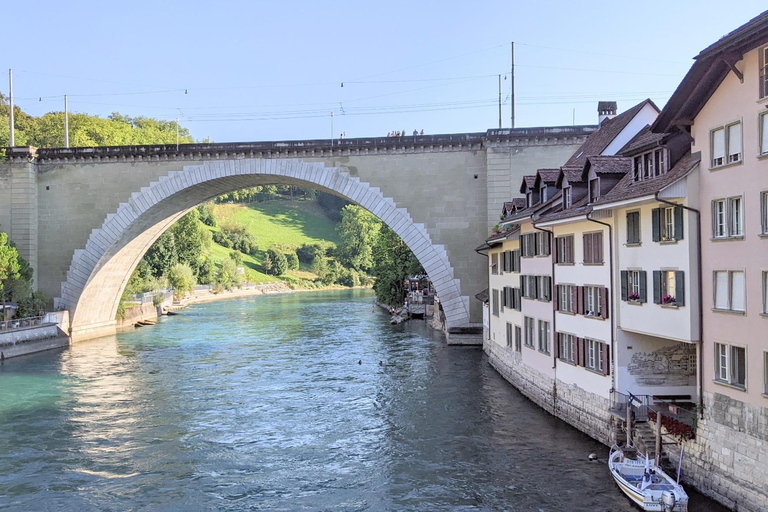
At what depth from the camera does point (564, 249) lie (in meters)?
23.4

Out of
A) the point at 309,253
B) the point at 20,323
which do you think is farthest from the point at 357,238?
the point at 20,323

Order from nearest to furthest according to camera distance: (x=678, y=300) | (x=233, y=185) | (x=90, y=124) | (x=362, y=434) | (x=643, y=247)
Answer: (x=678, y=300) < (x=643, y=247) < (x=362, y=434) < (x=233, y=185) < (x=90, y=124)

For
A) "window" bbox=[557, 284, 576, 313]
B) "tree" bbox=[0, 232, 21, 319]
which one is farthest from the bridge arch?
"window" bbox=[557, 284, 576, 313]

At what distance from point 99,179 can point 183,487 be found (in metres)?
32.5

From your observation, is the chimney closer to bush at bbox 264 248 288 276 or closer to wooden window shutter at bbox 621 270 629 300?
wooden window shutter at bbox 621 270 629 300

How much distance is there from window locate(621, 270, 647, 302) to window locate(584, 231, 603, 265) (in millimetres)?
1506

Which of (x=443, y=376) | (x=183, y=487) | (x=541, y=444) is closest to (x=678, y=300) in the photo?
(x=541, y=444)

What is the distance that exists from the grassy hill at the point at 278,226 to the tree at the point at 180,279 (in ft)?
118

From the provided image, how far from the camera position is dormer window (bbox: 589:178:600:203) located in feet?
68.6

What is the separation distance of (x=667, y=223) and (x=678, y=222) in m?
0.66

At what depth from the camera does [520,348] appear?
28.8 metres

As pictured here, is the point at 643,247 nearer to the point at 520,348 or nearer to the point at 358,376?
the point at 520,348

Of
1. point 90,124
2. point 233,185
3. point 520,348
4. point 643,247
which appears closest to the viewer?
point 643,247

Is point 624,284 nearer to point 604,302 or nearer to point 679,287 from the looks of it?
point 604,302
